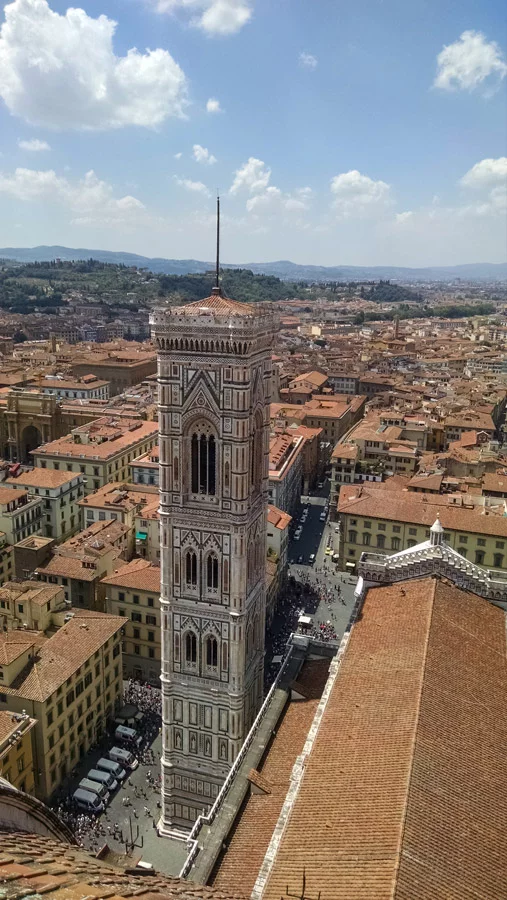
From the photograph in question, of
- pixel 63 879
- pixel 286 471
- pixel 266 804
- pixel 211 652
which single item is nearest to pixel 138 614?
pixel 211 652

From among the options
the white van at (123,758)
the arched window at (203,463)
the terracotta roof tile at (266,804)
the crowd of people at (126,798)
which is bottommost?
the crowd of people at (126,798)

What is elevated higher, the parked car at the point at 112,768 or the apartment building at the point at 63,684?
the apartment building at the point at 63,684

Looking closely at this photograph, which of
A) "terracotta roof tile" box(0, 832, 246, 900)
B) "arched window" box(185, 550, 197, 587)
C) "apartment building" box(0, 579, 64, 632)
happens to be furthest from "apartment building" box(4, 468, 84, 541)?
"terracotta roof tile" box(0, 832, 246, 900)

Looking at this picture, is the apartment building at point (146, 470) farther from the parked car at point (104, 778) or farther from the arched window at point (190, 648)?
the arched window at point (190, 648)

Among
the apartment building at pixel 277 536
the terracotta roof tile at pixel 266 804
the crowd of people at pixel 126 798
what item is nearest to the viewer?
the terracotta roof tile at pixel 266 804

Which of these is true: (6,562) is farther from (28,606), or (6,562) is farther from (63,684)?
(63,684)

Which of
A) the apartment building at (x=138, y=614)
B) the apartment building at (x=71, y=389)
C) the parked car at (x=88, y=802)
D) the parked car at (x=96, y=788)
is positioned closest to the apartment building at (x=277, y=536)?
the apartment building at (x=138, y=614)

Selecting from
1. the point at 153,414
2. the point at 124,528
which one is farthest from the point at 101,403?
the point at 124,528
